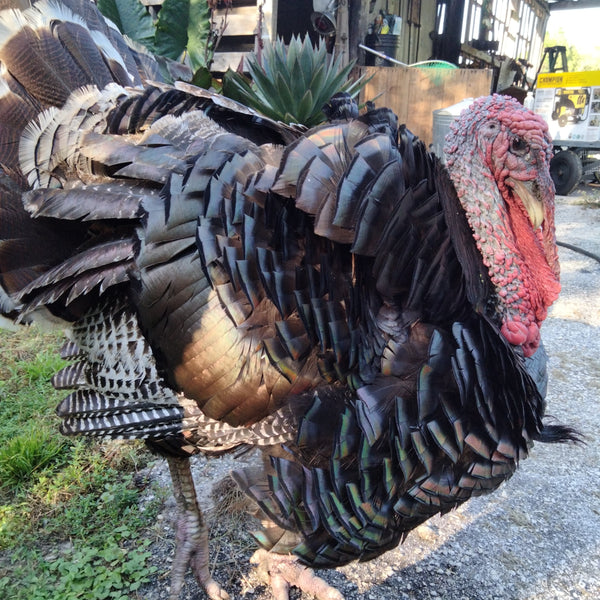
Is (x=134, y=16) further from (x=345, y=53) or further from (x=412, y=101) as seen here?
(x=412, y=101)

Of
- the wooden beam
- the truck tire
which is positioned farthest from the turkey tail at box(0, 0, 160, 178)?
the wooden beam

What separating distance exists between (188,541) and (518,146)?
219cm

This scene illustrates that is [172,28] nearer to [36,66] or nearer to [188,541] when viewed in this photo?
[36,66]

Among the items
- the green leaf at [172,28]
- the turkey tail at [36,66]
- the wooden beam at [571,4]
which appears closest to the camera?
the turkey tail at [36,66]

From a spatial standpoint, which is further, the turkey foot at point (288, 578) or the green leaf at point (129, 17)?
the green leaf at point (129, 17)

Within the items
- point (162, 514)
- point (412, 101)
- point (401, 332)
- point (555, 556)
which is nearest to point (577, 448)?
point (555, 556)

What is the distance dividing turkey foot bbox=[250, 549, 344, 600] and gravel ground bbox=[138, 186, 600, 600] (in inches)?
3.3

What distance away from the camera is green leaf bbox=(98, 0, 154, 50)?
18.5 ft

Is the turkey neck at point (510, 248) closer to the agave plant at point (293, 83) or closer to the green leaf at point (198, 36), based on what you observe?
the agave plant at point (293, 83)

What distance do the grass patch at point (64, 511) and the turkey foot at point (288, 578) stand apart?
22.3 inches

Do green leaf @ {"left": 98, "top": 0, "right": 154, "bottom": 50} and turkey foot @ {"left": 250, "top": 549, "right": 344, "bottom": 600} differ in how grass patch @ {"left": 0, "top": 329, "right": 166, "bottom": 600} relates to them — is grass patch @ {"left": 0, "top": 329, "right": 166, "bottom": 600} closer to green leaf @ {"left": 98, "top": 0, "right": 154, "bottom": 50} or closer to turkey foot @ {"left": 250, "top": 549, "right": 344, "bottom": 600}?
turkey foot @ {"left": 250, "top": 549, "right": 344, "bottom": 600}

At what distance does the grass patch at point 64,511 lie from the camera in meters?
2.44

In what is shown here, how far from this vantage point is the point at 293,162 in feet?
6.08

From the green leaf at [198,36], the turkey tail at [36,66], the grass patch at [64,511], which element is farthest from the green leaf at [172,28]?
the grass patch at [64,511]
